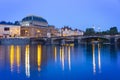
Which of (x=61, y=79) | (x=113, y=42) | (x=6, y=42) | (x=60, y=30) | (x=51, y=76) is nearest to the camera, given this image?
(x=61, y=79)

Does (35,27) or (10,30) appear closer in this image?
(10,30)

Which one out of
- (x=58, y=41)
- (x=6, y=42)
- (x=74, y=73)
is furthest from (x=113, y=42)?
(x=74, y=73)

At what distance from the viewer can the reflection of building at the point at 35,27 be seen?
15750 cm

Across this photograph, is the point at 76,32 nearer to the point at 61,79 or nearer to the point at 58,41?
the point at 58,41

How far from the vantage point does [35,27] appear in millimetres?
159500

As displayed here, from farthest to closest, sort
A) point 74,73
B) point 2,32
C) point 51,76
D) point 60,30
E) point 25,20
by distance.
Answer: point 60,30 < point 25,20 < point 2,32 < point 74,73 < point 51,76

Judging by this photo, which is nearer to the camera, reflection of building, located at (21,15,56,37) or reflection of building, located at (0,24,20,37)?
reflection of building, located at (0,24,20,37)

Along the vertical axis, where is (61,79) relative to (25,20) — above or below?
below

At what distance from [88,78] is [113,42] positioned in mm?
80295

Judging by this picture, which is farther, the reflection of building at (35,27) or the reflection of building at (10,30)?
the reflection of building at (35,27)

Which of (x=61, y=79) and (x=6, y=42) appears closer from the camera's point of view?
(x=61, y=79)

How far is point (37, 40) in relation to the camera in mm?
133625

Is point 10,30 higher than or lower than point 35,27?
lower

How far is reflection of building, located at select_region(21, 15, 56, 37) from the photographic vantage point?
517 ft
